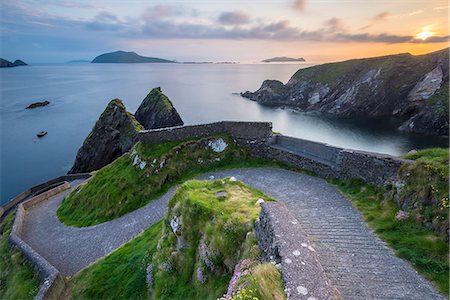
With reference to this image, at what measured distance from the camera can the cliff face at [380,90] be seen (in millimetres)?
75250

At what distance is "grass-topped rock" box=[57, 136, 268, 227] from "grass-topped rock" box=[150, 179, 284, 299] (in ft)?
30.1

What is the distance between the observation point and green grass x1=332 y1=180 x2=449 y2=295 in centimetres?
885

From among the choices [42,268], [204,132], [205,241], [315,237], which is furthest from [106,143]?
[315,237]

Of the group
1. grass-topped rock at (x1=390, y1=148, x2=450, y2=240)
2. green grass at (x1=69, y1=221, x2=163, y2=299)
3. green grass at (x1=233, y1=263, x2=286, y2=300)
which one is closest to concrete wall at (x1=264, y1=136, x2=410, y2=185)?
grass-topped rock at (x1=390, y1=148, x2=450, y2=240)

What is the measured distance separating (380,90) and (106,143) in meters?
90.7

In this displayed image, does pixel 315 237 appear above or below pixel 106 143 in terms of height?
above

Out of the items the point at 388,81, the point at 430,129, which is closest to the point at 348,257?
the point at 430,129

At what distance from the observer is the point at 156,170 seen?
25.0 metres

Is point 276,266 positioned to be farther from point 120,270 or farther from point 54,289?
point 54,289

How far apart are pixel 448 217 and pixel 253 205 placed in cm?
738

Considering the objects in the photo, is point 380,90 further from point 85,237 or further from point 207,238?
point 207,238

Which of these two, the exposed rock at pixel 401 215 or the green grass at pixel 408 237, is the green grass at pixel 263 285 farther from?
the exposed rock at pixel 401 215

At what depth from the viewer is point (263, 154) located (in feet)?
79.9

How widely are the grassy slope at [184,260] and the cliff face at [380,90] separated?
3030 inches
